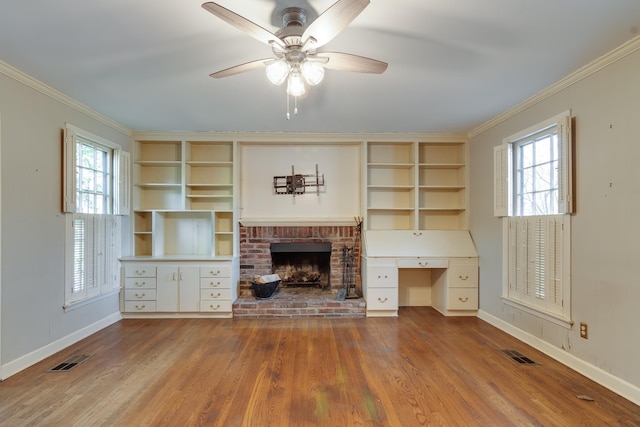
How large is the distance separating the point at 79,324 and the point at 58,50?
263 centimetres

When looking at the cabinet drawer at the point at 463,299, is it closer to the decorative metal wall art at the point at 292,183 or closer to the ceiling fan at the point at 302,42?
the decorative metal wall art at the point at 292,183

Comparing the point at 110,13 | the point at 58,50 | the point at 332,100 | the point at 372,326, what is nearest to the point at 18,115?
the point at 58,50

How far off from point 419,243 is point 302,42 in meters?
3.12

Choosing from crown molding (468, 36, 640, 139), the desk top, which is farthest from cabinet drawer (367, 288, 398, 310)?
crown molding (468, 36, 640, 139)

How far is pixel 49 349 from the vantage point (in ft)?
9.14

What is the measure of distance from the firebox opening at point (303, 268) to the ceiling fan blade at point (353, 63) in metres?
3.00

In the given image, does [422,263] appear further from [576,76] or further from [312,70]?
[312,70]

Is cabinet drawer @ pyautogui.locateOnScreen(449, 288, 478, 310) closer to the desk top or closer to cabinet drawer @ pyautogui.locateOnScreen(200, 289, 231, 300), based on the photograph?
the desk top

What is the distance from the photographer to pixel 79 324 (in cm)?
319

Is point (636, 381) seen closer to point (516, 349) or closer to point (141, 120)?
point (516, 349)

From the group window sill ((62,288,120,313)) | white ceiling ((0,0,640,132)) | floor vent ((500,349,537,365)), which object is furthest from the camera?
window sill ((62,288,120,313))

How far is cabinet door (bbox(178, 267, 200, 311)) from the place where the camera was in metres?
3.87

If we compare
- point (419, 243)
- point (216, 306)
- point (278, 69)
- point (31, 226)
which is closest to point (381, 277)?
point (419, 243)

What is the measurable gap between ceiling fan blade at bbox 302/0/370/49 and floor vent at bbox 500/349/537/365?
3.01 m
